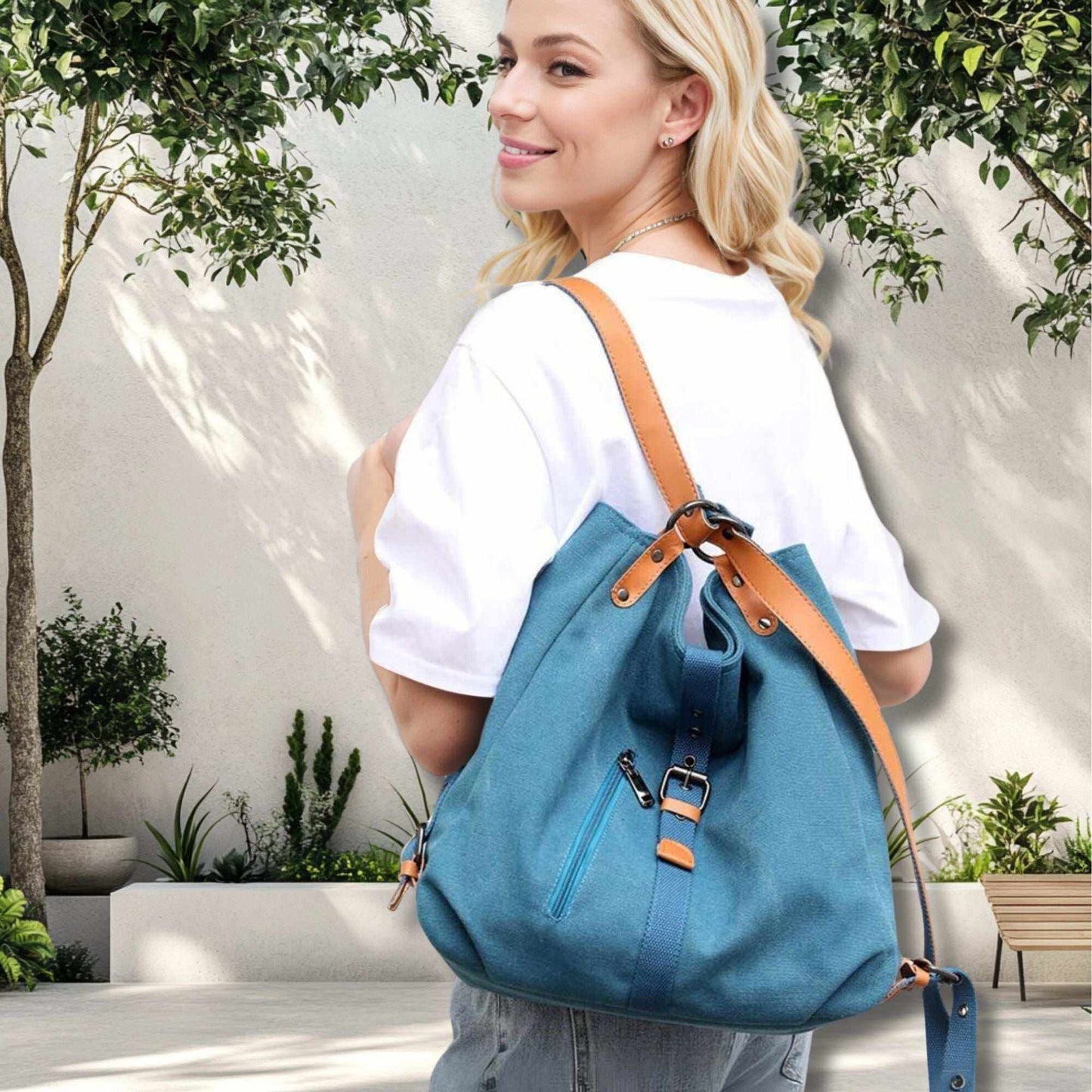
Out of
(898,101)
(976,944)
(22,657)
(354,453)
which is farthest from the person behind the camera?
(354,453)

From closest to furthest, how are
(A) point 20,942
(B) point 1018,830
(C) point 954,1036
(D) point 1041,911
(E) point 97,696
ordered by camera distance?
(C) point 954,1036 < (A) point 20,942 < (D) point 1041,911 < (E) point 97,696 < (B) point 1018,830

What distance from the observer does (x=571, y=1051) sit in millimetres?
809

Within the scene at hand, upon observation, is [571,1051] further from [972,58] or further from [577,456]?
[972,58]

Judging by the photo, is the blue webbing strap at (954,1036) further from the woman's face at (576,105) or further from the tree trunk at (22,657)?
Result: the tree trunk at (22,657)

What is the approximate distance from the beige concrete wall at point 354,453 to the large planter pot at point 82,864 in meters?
0.24

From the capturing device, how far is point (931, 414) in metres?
6.99

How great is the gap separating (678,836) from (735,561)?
0.51 ft

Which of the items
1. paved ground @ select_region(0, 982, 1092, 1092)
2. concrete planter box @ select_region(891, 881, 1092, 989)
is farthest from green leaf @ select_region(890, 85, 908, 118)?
concrete planter box @ select_region(891, 881, 1092, 989)

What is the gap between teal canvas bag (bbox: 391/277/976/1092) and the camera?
75 cm

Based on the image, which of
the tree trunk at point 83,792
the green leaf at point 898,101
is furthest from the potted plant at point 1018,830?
the tree trunk at point 83,792

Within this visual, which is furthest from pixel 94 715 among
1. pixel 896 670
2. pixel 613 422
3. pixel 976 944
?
pixel 613 422

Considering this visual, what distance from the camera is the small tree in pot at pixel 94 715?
6359 millimetres

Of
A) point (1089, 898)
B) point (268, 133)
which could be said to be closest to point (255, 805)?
point (268, 133)

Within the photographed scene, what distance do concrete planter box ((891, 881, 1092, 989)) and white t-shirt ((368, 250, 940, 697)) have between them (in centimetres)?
563
